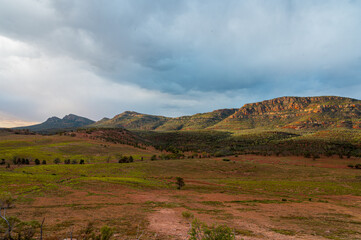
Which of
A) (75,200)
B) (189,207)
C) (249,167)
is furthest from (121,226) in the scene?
(249,167)

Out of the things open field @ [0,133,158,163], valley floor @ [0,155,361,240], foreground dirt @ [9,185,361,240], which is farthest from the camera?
open field @ [0,133,158,163]

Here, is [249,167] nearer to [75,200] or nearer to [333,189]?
[333,189]

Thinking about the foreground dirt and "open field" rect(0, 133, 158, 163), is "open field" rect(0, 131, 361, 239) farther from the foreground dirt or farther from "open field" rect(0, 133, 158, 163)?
"open field" rect(0, 133, 158, 163)

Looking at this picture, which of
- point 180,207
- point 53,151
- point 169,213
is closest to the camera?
point 169,213

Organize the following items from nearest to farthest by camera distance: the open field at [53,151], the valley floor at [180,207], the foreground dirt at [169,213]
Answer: the foreground dirt at [169,213], the valley floor at [180,207], the open field at [53,151]

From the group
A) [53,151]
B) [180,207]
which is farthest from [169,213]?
[53,151]

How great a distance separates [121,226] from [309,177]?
5115cm

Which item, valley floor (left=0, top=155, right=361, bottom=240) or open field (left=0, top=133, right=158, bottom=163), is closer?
valley floor (left=0, top=155, right=361, bottom=240)

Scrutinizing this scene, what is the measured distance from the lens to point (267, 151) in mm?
82375

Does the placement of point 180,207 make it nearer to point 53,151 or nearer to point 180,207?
point 180,207

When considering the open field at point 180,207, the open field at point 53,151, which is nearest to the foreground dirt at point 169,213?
the open field at point 180,207

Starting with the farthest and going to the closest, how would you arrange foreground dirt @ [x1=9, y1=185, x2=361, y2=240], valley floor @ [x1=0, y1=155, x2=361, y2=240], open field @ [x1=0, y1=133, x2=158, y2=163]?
1. open field @ [x1=0, y1=133, x2=158, y2=163]
2. valley floor @ [x1=0, y1=155, x2=361, y2=240]
3. foreground dirt @ [x1=9, y1=185, x2=361, y2=240]

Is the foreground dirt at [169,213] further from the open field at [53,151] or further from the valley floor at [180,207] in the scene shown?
the open field at [53,151]

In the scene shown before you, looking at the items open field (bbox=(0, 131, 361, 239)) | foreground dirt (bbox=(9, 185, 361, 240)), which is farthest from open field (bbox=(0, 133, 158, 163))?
foreground dirt (bbox=(9, 185, 361, 240))
